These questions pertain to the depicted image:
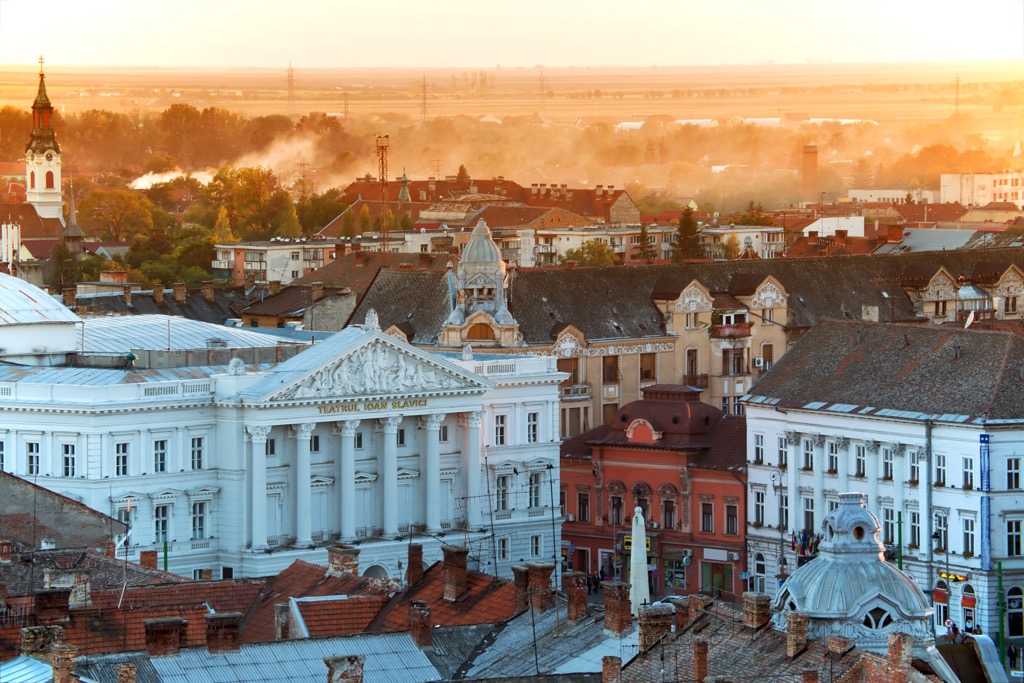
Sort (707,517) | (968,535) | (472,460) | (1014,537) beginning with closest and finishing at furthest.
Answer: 1. (1014,537)
2. (968,535)
3. (707,517)
4. (472,460)

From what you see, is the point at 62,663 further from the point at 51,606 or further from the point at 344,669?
the point at 51,606

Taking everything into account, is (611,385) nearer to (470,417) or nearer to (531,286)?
(531,286)

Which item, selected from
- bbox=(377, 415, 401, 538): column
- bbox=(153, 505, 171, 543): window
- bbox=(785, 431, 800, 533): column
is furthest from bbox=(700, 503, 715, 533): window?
bbox=(153, 505, 171, 543): window

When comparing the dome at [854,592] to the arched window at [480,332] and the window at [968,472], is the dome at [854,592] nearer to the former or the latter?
the window at [968,472]

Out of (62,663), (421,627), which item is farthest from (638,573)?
(62,663)

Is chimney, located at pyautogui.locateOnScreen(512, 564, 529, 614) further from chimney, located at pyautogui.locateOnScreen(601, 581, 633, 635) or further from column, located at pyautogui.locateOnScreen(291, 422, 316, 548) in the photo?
column, located at pyautogui.locateOnScreen(291, 422, 316, 548)

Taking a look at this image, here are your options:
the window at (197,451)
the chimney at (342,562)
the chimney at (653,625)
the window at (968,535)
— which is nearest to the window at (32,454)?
the window at (197,451)
